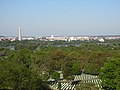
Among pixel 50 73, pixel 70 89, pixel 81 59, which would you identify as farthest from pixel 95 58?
pixel 70 89

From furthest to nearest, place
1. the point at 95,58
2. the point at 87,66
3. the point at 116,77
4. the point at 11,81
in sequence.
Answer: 1. the point at 95,58
2. the point at 87,66
3. the point at 116,77
4. the point at 11,81

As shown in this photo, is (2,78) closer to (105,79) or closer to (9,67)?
(9,67)

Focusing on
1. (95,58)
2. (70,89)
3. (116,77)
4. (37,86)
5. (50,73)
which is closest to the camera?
(37,86)

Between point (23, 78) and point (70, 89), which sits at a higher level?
point (23, 78)

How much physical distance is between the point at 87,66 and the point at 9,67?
1060 cm

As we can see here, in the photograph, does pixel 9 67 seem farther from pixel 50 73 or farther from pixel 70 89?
pixel 50 73

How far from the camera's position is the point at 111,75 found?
1388 centimetres

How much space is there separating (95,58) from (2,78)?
42.4 ft

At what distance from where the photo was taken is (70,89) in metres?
14.8

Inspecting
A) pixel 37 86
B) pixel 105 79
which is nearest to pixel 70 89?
pixel 105 79

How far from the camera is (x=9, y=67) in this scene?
11.9 m

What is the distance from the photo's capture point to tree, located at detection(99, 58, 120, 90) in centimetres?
1331

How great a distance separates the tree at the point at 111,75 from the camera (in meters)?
13.3

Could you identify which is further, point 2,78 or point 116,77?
point 116,77
